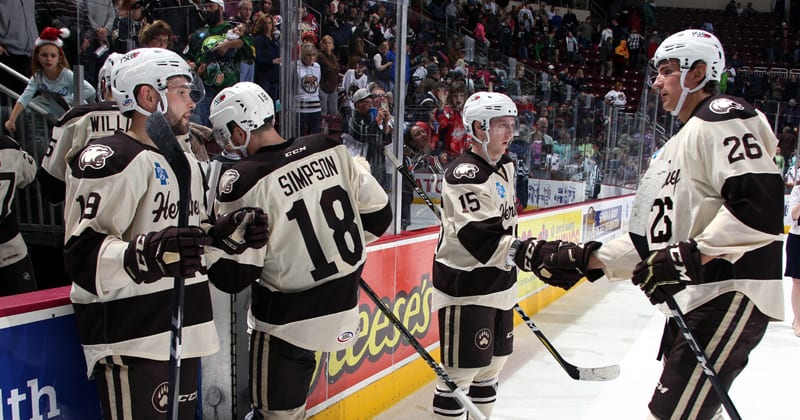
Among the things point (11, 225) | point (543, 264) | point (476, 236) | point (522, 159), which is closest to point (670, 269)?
point (543, 264)

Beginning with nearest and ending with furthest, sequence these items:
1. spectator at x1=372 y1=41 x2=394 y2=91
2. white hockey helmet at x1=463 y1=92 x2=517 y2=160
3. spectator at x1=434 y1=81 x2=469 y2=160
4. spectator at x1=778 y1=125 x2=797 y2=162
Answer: white hockey helmet at x1=463 y1=92 x2=517 y2=160, spectator at x1=372 y1=41 x2=394 y2=91, spectator at x1=434 y1=81 x2=469 y2=160, spectator at x1=778 y1=125 x2=797 y2=162

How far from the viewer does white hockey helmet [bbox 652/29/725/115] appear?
1896mm

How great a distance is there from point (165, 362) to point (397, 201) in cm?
208

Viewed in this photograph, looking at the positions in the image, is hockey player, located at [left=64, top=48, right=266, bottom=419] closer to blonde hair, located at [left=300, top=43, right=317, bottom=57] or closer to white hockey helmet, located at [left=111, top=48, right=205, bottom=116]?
white hockey helmet, located at [left=111, top=48, right=205, bottom=116]

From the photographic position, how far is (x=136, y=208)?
1562mm

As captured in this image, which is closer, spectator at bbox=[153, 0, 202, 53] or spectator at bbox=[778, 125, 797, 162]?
spectator at bbox=[153, 0, 202, 53]

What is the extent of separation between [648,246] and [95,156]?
1.51 meters

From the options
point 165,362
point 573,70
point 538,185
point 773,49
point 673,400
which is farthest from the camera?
point 773,49

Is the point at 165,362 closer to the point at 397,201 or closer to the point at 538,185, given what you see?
the point at 397,201

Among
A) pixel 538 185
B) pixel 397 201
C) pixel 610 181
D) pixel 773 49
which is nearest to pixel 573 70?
pixel 773 49

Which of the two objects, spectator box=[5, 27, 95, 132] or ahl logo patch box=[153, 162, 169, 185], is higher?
spectator box=[5, 27, 95, 132]

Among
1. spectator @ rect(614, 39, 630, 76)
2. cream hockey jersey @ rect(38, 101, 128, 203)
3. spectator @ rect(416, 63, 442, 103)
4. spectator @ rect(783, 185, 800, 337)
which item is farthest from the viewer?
A: spectator @ rect(614, 39, 630, 76)

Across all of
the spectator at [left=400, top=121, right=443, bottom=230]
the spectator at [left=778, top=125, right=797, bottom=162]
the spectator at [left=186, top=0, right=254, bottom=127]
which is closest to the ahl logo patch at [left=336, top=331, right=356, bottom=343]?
the spectator at [left=186, top=0, right=254, bottom=127]

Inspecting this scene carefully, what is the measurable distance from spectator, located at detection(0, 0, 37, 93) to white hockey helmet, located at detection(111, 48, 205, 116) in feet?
8.47
